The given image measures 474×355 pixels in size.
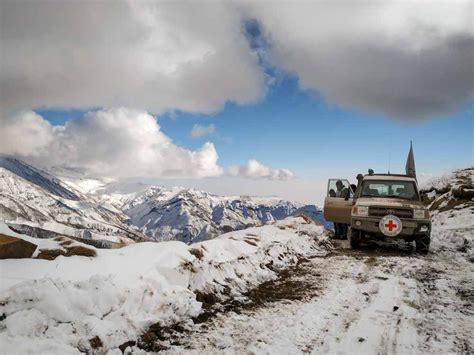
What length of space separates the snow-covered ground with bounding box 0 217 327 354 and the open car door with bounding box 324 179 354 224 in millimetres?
7085

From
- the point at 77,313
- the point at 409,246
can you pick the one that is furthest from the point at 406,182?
the point at 77,313

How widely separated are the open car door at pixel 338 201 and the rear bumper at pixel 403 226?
6.69 feet

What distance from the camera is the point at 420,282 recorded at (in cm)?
771

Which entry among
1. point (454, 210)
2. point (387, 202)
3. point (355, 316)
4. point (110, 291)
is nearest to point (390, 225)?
point (387, 202)

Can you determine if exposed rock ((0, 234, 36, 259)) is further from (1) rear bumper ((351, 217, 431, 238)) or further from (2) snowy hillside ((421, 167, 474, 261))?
(2) snowy hillside ((421, 167, 474, 261))

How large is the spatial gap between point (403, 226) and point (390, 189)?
2.02m

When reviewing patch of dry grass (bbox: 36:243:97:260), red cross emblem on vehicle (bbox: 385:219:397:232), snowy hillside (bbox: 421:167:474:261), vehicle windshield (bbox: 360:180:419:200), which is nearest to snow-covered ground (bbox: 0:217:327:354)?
patch of dry grass (bbox: 36:243:97:260)

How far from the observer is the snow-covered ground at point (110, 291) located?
4031mm

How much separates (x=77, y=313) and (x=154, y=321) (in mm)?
1103

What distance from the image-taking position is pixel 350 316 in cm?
560

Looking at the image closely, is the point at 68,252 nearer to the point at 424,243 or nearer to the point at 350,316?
the point at 350,316

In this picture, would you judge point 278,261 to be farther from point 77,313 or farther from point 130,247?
point 77,313

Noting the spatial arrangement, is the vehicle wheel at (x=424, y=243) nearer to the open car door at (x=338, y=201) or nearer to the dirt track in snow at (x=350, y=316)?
the dirt track in snow at (x=350, y=316)

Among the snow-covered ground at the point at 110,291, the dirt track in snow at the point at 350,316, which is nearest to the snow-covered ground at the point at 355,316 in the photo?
the dirt track in snow at the point at 350,316
